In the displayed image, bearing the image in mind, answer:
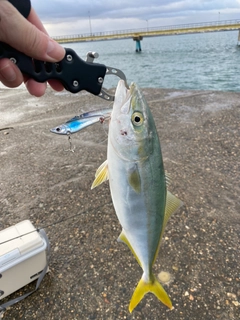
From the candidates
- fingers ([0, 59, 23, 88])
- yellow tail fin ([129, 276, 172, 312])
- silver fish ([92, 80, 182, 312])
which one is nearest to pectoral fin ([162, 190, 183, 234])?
silver fish ([92, 80, 182, 312])

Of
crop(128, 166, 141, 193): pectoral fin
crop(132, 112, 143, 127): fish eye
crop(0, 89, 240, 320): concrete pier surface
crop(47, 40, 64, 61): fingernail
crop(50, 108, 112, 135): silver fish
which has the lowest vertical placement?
crop(0, 89, 240, 320): concrete pier surface

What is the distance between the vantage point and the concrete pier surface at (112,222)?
2.95m

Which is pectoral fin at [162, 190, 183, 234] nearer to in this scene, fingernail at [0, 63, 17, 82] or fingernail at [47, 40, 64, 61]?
fingernail at [47, 40, 64, 61]

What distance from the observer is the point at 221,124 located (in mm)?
7609

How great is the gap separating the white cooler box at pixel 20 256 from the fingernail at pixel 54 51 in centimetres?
171

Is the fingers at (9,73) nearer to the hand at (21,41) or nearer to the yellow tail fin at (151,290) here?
the hand at (21,41)

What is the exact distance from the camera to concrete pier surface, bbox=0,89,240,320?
295 cm

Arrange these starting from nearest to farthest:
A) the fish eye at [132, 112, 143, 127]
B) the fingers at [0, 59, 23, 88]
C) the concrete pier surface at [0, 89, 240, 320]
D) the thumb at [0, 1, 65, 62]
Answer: the thumb at [0, 1, 65, 62] → the fish eye at [132, 112, 143, 127] → the fingers at [0, 59, 23, 88] → the concrete pier surface at [0, 89, 240, 320]

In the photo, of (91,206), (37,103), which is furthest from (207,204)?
(37,103)

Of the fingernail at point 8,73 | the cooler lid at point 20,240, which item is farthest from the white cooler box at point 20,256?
the fingernail at point 8,73

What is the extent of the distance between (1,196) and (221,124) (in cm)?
585

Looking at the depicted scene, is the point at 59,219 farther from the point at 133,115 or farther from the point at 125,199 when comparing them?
the point at 133,115

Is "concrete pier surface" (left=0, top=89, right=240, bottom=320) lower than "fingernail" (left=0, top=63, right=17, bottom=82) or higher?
lower

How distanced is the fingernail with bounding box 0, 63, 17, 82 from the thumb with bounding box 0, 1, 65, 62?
16cm
